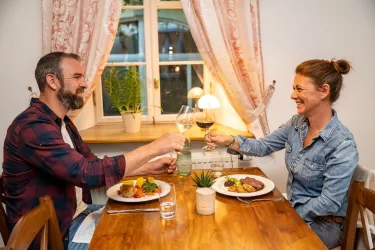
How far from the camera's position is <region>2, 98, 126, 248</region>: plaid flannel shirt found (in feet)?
4.64

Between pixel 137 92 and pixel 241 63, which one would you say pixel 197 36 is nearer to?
pixel 241 63

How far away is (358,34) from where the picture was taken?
98.7 inches

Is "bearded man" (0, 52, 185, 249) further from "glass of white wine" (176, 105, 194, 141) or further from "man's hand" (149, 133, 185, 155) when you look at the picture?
"glass of white wine" (176, 105, 194, 141)

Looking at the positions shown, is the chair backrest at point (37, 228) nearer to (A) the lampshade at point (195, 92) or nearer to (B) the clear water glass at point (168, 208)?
(B) the clear water glass at point (168, 208)

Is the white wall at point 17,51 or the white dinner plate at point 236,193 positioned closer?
the white dinner plate at point 236,193

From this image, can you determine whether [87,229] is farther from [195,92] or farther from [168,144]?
[195,92]

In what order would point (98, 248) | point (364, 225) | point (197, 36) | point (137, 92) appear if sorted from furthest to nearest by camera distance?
point (137, 92), point (197, 36), point (364, 225), point (98, 248)

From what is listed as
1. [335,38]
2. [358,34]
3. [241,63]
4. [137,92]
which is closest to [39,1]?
[137,92]

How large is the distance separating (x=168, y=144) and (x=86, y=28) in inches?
44.9

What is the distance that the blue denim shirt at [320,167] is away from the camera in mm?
1534

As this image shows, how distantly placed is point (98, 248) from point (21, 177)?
0.55 m

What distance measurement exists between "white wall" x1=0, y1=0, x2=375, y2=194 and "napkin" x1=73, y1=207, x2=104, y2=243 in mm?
709

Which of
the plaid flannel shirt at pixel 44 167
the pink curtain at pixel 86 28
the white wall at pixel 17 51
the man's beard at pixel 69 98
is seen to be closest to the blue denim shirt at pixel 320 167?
the plaid flannel shirt at pixel 44 167

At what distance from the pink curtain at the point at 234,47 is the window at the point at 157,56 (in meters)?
0.39
